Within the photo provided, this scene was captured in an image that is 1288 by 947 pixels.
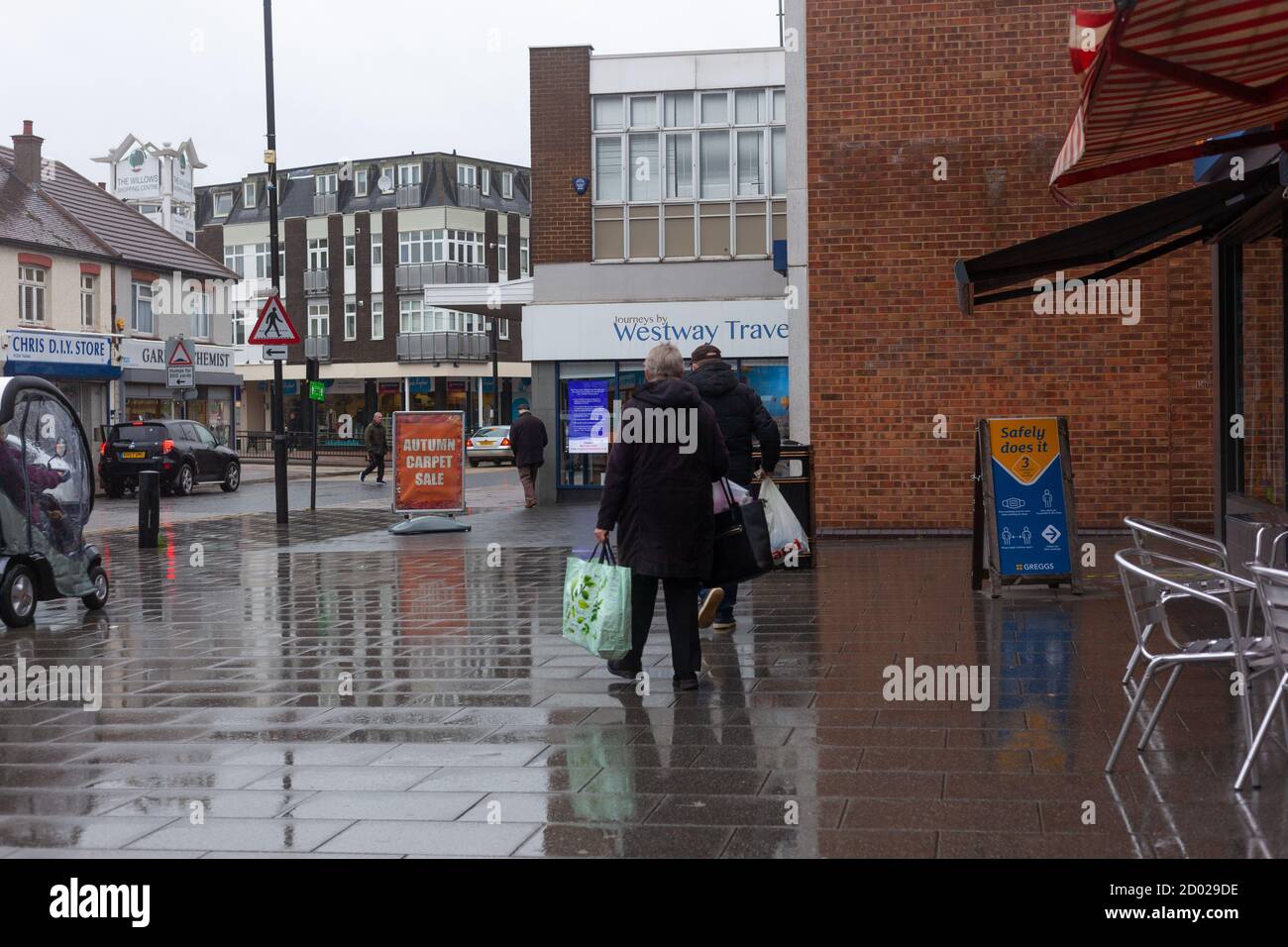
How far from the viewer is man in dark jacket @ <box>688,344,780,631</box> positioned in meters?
9.83

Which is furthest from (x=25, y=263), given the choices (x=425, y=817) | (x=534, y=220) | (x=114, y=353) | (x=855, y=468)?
(x=425, y=817)

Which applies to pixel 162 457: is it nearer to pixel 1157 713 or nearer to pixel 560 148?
pixel 560 148

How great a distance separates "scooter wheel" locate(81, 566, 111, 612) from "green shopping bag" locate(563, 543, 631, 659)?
558 centimetres

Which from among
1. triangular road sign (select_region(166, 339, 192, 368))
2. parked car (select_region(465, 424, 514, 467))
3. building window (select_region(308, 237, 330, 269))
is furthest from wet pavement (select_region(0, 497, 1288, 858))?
building window (select_region(308, 237, 330, 269))

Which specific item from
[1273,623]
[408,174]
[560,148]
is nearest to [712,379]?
[1273,623]

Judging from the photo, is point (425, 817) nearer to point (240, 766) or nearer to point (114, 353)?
point (240, 766)

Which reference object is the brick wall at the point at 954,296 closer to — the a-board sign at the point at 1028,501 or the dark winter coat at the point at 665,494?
the a-board sign at the point at 1028,501

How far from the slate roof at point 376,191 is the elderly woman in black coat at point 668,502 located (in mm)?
61105

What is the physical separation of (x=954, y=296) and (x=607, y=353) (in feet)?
37.2

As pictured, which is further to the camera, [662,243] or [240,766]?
[662,243]

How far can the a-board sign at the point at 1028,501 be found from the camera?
1073 centimetres

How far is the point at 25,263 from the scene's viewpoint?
36.4 m

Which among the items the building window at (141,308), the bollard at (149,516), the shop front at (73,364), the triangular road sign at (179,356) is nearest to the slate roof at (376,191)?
the building window at (141,308)
